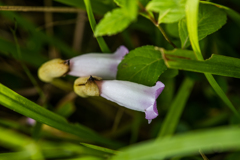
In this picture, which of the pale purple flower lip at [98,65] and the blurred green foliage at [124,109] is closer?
the blurred green foliage at [124,109]

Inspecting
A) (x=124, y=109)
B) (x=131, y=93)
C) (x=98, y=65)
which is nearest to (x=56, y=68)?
(x=98, y=65)

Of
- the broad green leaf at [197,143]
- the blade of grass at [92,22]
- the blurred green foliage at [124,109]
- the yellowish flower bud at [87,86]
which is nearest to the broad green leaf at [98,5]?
the blurred green foliage at [124,109]

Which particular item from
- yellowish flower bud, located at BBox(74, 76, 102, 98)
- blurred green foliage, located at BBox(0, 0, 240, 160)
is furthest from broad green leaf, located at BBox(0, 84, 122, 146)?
yellowish flower bud, located at BBox(74, 76, 102, 98)

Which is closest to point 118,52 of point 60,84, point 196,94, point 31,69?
point 60,84

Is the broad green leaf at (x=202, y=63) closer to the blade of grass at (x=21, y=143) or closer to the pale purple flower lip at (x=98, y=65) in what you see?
the pale purple flower lip at (x=98, y=65)

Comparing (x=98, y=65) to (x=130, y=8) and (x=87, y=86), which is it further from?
(x=130, y=8)

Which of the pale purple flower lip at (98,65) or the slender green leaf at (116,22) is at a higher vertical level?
the pale purple flower lip at (98,65)

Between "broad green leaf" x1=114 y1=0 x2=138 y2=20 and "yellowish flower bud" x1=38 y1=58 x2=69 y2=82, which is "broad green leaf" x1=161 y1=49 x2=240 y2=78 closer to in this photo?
"broad green leaf" x1=114 y1=0 x2=138 y2=20
